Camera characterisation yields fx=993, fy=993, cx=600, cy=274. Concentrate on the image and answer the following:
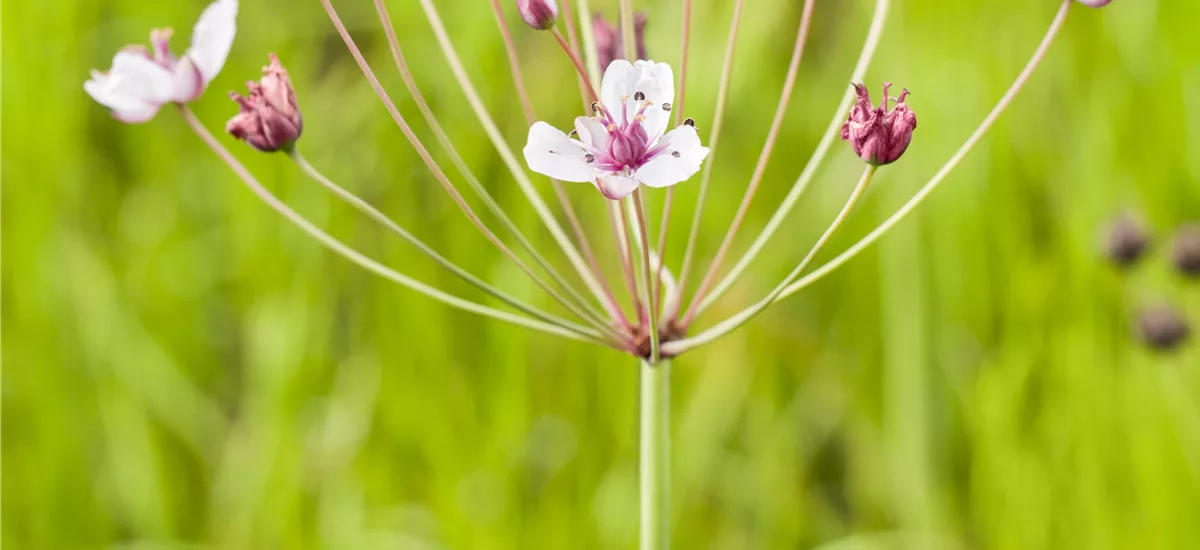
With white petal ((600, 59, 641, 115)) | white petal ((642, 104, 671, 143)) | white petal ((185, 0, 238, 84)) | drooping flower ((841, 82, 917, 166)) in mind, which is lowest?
drooping flower ((841, 82, 917, 166))

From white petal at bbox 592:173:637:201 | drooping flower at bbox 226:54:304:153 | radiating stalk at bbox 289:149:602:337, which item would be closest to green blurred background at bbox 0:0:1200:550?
radiating stalk at bbox 289:149:602:337

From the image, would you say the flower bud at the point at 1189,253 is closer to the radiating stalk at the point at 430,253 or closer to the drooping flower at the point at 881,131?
the drooping flower at the point at 881,131

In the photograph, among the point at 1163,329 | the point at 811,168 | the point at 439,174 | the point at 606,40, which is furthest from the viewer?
the point at 1163,329

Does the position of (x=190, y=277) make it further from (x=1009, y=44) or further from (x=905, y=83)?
(x=1009, y=44)

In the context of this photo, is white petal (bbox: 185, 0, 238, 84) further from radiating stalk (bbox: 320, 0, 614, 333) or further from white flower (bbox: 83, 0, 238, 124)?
radiating stalk (bbox: 320, 0, 614, 333)

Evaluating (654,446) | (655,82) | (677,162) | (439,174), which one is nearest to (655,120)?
(655,82)

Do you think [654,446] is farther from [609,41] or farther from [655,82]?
[609,41]

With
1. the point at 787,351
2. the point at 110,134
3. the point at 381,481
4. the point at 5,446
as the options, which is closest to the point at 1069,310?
the point at 787,351
